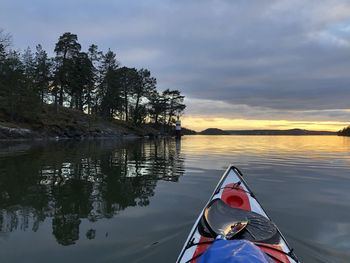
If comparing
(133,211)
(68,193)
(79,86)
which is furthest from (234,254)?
(79,86)

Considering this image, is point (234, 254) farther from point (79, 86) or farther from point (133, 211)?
point (79, 86)

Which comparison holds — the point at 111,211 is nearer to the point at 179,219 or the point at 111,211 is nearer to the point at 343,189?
the point at 179,219

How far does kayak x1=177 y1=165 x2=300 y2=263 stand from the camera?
444 cm

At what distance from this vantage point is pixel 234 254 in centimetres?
425

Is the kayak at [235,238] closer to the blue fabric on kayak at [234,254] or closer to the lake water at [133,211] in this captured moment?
the blue fabric on kayak at [234,254]

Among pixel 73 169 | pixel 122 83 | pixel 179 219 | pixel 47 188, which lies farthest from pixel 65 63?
pixel 179 219

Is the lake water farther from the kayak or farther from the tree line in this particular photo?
the tree line

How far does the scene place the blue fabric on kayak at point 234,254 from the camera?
13.6ft

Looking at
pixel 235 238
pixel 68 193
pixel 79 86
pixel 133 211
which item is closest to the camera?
pixel 235 238

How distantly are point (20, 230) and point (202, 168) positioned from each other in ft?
41.3

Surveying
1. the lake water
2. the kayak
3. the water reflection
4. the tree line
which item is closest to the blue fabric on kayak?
the kayak

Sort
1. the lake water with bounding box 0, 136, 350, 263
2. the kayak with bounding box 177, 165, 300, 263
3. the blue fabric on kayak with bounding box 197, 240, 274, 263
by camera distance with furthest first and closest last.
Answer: the lake water with bounding box 0, 136, 350, 263 < the kayak with bounding box 177, 165, 300, 263 < the blue fabric on kayak with bounding box 197, 240, 274, 263

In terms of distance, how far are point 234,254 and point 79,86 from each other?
72.1m

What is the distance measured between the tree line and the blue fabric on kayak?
5339cm
